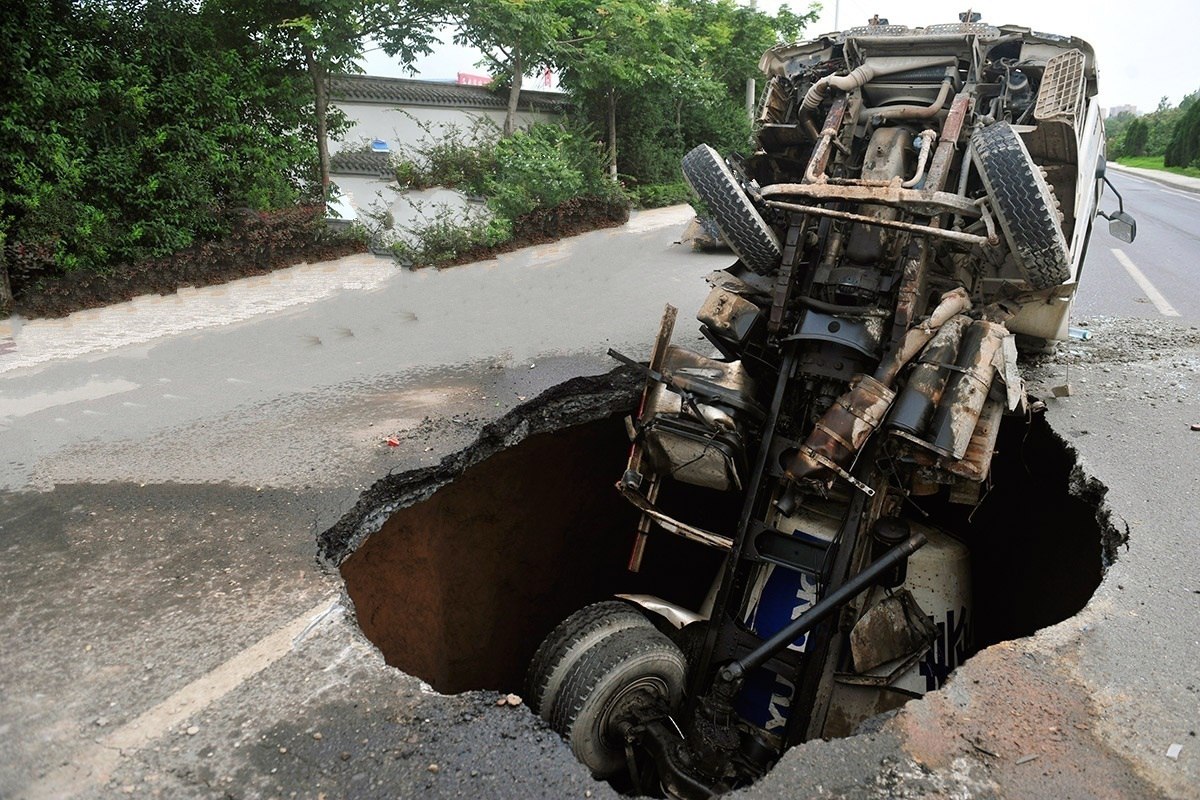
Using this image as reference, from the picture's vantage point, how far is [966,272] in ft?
15.6

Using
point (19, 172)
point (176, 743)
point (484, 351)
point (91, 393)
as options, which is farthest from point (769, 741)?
point (19, 172)

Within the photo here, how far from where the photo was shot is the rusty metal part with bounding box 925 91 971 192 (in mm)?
4496

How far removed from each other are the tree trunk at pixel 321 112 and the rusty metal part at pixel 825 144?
8189 millimetres

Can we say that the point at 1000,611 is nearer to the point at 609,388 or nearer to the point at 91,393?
the point at 609,388

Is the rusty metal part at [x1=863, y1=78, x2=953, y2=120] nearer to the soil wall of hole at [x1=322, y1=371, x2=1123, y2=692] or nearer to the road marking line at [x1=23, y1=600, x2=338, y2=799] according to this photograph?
the soil wall of hole at [x1=322, y1=371, x2=1123, y2=692]

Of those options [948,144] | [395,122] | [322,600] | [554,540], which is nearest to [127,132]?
[395,122]

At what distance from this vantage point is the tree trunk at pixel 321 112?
1077cm

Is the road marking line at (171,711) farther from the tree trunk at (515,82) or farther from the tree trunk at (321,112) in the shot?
the tree trunk at (515,82)

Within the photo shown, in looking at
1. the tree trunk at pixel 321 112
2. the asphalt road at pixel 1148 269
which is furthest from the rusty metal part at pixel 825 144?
the tree trunk at pixel 321 112

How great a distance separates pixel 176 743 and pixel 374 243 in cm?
951

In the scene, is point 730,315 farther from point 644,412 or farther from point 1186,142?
point 1186,142

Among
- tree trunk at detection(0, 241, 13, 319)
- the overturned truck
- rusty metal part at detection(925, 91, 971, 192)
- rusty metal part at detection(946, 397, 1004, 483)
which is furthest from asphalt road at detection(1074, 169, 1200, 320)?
tree trunk at detection(0, 241, 13, 319)

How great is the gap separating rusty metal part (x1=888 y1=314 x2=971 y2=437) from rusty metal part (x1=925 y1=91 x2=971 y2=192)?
101cm

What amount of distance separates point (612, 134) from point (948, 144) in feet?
38.8
